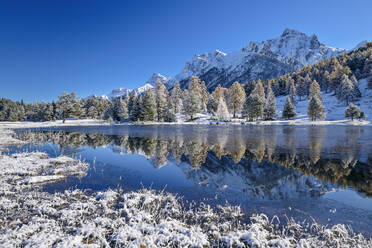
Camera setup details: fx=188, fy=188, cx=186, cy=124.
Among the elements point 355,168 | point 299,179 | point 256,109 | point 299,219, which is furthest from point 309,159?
point 256,109

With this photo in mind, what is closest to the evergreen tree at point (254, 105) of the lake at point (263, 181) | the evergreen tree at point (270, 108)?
the evergreen tree at point (270, 108)

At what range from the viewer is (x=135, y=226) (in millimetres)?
5668


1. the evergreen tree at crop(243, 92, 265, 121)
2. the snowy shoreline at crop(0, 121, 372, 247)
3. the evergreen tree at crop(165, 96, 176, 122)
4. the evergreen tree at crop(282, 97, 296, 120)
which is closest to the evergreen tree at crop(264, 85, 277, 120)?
the evergreen tree at crop(282, 97, 296, 120)

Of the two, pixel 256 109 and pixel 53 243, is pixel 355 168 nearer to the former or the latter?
pixel 53 243

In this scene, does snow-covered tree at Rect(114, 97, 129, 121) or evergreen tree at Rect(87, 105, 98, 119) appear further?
evergreen tree at Rect(87, 105, 98, 119)

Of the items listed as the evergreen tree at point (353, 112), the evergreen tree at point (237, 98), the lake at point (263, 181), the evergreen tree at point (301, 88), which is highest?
the evergreen tree at point (301, 88)

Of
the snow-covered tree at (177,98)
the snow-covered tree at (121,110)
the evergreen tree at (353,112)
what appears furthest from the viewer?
the snow-covered tree at (177,98)

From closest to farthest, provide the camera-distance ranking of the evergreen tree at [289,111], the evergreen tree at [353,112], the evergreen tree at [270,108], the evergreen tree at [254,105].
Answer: the evergreen tree at [353,112] < the evergreen tree at [254,105] < the evergreen tree at [289,111] < the evergreen tree at [270,108]

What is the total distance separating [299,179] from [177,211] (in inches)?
304

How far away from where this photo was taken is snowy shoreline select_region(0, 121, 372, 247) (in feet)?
16.4

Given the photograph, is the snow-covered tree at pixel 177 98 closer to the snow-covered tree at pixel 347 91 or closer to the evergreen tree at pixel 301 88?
the evergreen tree at pixel 301 88

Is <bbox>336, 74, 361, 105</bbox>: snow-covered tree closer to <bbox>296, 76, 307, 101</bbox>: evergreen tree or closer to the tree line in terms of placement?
the tree line

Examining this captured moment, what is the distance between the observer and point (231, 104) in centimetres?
8156

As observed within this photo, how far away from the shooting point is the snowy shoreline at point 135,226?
4996 mm
